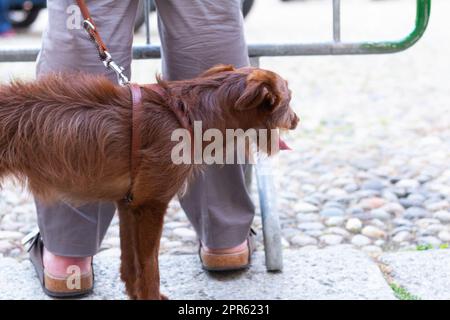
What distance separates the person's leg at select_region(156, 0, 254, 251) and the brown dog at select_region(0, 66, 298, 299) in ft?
0.96

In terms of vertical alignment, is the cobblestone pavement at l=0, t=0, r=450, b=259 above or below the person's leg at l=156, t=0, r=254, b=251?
below

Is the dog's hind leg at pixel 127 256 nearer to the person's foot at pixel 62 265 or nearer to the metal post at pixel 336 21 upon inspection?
the person's foot at pixel 62 265

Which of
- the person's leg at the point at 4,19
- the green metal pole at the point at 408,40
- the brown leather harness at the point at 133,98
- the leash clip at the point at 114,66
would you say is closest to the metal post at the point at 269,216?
the green metal pole at the point at 408,40

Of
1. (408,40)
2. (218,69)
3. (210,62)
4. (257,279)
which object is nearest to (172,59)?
(210,62)

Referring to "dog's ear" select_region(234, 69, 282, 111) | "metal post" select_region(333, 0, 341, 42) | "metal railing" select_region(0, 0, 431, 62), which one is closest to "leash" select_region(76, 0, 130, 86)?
"dog's ear" select_region(234, 69, 282, 111)

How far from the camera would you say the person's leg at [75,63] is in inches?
117

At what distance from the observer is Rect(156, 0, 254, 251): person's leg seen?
308cm

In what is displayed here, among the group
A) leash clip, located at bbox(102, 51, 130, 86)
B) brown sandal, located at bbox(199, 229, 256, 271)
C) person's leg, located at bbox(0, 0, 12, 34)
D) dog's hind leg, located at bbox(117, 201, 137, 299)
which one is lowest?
person's leg, located at bbox(0, 0, 12, 34)

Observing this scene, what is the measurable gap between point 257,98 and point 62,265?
3.90 ft

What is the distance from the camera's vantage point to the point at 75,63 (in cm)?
302

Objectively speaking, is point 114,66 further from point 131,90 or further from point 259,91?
point 259,91

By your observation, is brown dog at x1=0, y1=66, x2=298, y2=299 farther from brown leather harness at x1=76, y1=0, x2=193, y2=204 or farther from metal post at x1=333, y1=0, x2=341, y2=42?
metal post at x1=333, y1=0, x2=341, y2=42
